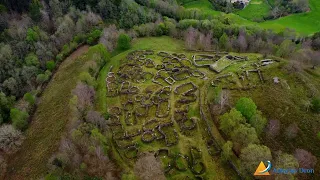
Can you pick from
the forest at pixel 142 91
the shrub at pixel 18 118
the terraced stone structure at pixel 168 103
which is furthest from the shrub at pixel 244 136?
the shrub at pixel 18 118

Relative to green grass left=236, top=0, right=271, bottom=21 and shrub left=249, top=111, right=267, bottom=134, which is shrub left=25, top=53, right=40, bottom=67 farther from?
green grass left=236, top=0, right=271, bottom=21

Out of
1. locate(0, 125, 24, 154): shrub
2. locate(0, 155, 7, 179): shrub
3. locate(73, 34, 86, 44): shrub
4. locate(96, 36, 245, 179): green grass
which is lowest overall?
locate(0, 155, 7, 179): shrub

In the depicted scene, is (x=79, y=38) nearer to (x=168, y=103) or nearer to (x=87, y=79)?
(x=87, y=79)

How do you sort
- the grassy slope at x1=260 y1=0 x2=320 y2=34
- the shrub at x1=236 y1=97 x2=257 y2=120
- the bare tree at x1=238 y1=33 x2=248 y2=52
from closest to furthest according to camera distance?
the shrub at x1=236 y1=97 x2=257 y2=120, the bare tree at x1=238 y1=33 x2=248 y2=52, the grassy slope at x1=260 y1=0 x2=320 y2=34

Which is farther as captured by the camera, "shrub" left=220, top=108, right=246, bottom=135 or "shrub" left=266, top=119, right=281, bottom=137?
"shrub" left=266, top=119, right=281, bottom=137

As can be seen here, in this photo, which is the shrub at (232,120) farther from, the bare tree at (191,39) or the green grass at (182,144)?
the bare tree at (191,39)

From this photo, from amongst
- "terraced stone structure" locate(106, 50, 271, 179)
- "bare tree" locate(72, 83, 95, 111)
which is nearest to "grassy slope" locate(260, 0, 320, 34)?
"terraced stone structure" locate(106, 50, 271, 179)

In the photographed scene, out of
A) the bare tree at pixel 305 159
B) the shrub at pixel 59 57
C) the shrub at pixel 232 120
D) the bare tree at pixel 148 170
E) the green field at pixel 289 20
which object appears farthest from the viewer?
the green field at pixel 289 20
